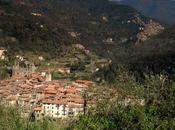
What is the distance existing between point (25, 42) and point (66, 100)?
5305 centimetres

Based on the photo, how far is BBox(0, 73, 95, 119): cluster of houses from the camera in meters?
44.2

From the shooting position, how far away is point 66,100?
163 feet

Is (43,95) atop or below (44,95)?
below

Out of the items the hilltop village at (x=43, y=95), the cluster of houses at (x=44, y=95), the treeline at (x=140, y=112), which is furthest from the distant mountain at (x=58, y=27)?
the treeline at (x=140, y=112)

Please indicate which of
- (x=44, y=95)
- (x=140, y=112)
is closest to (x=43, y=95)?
(x=44, y=95)

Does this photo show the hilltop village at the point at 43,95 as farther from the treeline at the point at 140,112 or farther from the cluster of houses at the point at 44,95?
the treeline at the point at 140,112

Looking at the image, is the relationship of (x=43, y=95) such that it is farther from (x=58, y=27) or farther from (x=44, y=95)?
(x=58, y=27)

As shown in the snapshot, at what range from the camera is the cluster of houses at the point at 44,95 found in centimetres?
4419

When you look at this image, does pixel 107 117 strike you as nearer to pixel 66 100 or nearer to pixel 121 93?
pixel 121 93

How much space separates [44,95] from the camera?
2137 inches

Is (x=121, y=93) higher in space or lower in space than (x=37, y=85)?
higher

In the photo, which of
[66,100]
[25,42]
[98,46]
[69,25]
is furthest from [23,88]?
[69,25]

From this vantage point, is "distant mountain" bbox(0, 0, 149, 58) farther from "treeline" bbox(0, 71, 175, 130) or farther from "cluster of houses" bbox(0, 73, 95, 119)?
"treeline" bbox(0, 71, 175, 130)

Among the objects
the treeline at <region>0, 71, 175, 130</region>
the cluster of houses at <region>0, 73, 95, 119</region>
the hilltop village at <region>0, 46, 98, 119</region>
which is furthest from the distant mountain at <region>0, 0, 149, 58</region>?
the treeline at <region>0, 71, 175, 130</region>
